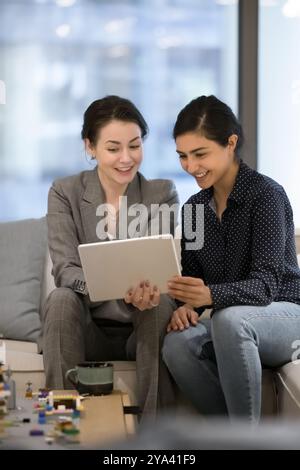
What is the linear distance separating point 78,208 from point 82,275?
25cm

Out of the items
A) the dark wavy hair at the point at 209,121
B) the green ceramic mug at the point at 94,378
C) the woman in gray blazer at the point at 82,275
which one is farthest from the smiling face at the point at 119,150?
the green ceramic mug at the point at 94,378

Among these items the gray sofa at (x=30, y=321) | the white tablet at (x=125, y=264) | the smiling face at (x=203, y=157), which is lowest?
the gray sofa at (x=30, y=321)

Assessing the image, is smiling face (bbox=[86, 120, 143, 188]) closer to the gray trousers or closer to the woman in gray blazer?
the woman in gray blazer

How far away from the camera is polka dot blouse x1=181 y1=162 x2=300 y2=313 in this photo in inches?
79.2

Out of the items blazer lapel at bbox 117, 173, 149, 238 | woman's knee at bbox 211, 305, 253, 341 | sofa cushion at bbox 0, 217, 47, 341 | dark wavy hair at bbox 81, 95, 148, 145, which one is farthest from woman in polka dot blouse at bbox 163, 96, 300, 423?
sofa cushion at bbox 0, 217, 47, 341

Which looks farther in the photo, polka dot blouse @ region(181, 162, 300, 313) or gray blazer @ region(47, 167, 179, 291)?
gray blazer @ region(47, 167, 179, 291)

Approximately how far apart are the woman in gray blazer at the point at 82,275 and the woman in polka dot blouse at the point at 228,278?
0.24ft

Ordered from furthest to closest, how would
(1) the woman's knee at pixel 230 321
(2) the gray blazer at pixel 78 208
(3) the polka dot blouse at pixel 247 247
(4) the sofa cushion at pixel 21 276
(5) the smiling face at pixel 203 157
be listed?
(4) the sofa cushion at pixel 21 276
(2) the gray blazer at pixel 78 208
(5) the smiling face at pixel 203 157
(3) the polka dot blouse at pixel 247 247
(1) the woman's knee at pixel 230 321

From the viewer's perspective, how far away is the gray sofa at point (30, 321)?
83.0 inches

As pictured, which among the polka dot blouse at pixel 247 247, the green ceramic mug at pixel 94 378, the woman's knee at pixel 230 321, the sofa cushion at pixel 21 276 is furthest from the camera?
the sofa cushion at pixel 21 276

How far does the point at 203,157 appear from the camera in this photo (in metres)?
2.12

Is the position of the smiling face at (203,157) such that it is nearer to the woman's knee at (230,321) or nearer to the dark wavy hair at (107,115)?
the dark wavy hair at (107,115)

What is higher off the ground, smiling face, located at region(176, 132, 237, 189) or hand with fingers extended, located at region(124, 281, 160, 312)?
smiling face, located at region(176, 132, 237, 189)

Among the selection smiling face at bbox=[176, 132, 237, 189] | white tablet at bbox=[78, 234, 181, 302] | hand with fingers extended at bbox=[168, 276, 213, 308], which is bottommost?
hand with fingers extended at bbox=[168, 276, 213, 308]
